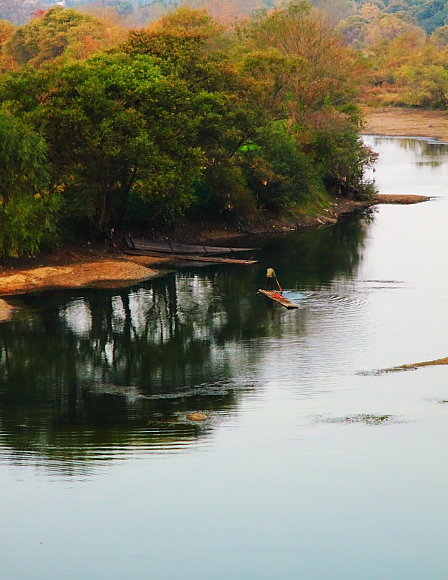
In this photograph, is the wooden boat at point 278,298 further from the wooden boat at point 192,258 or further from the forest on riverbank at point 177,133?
the forest on riverbank at point 177,133

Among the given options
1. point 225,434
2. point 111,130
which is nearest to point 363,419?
point 225,434

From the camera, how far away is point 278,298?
41750mm

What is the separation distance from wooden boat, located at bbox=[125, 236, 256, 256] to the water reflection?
2766 mm

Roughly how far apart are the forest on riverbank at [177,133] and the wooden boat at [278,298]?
9.55 m

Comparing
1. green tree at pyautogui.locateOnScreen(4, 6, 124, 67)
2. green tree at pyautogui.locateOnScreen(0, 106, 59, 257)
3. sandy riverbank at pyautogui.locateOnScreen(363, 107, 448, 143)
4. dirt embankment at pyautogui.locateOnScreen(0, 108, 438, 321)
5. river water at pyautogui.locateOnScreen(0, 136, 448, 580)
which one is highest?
green tree at pyautogui.locateOnScreen(4, 6, 124, 67)

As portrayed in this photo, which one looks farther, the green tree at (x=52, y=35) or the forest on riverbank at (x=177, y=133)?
the green tree at (x=52, y=35)

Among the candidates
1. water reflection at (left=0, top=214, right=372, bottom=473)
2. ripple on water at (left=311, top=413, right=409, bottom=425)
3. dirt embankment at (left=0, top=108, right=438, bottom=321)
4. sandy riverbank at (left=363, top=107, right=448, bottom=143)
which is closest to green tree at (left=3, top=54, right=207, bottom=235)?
dirt embankment at (left=0, top=108, right=438, bottom=321)

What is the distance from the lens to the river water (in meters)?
19.9

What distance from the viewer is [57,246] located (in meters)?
49.0

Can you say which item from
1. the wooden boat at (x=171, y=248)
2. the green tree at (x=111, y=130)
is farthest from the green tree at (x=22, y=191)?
the wooden boat at (x=171, y=248)

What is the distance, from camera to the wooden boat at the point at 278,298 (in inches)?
1604

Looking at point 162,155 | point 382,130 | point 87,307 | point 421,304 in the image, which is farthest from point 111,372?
point 382,130

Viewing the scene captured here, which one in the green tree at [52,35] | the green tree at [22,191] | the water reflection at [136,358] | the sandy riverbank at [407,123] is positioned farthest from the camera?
the green tree at [52,35]

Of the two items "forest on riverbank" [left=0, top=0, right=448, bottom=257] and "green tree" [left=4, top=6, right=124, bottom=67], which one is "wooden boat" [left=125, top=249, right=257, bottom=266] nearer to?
"forest on riverbank" [left=0, top=0, right=448, bottom=257]
